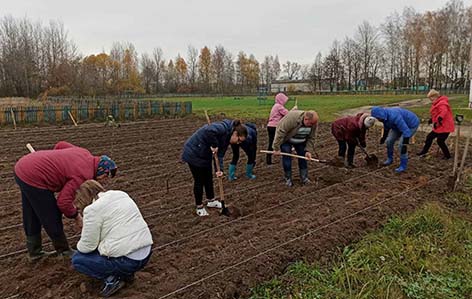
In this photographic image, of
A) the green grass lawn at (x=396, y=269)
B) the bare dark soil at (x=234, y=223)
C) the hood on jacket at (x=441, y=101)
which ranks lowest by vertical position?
the green grass lawn at (x=396, y=269)

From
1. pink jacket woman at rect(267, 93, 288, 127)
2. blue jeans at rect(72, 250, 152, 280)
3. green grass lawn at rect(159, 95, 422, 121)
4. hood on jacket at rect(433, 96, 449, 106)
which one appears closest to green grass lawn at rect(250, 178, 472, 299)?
blue jeans at rect(72, 250, 152, 280)

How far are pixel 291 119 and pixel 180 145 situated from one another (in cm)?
585

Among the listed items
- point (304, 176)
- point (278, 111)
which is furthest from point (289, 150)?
point (278, 111)

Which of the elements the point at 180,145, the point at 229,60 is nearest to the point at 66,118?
the point at 180,145

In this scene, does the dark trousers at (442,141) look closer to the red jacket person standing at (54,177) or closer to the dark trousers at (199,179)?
the dark trousers at (199,179)

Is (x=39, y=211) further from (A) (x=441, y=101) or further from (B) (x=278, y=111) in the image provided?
(A) (x=441, y=101)

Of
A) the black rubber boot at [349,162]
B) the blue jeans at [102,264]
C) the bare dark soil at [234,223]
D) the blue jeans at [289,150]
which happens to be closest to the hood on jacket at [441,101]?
the bare dark soil at [234,223]

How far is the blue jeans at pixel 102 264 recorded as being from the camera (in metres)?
3.09

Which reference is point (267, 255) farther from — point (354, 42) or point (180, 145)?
point (354, 42)

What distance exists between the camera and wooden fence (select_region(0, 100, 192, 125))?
1759 centimetres

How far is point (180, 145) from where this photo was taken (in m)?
11.3

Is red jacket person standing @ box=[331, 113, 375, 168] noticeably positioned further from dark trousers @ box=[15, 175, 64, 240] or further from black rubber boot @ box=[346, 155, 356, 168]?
dark trousers @ box=[15, 175, 64, 240]

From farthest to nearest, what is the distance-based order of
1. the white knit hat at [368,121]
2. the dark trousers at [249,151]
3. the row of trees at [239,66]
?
the row of trees at [239,66] → the white knit hat at [368,121] → the dark trousers at [249,151]

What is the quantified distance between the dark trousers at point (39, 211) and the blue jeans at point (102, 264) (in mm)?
608
